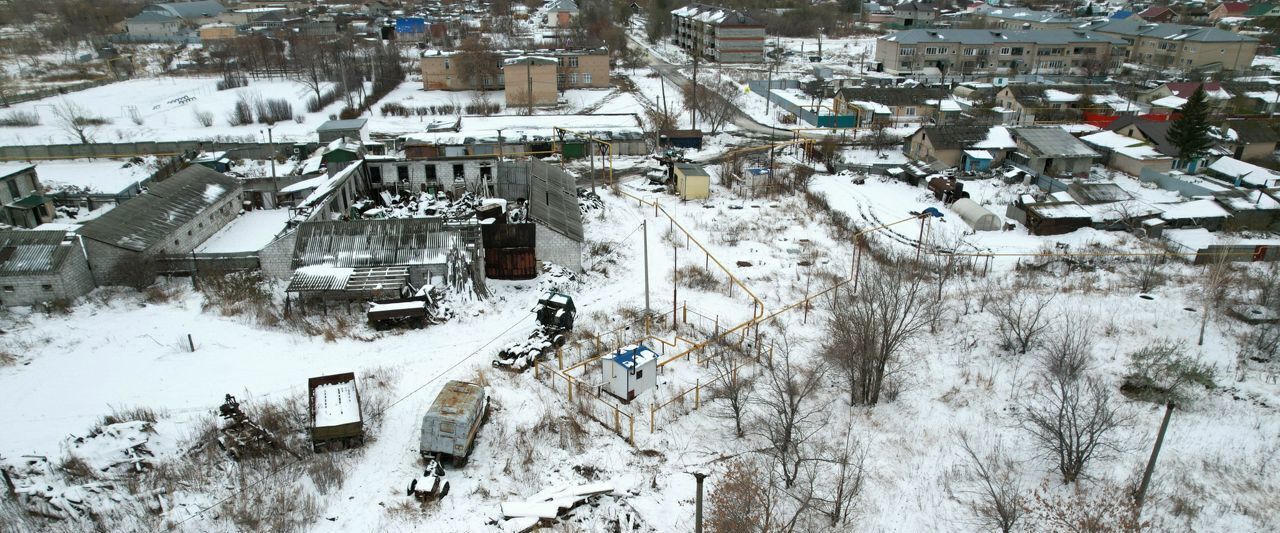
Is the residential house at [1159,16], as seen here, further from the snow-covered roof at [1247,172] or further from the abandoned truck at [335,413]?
the abandoned truck at [335,413]

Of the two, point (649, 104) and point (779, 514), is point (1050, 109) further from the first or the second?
point (779, 514)

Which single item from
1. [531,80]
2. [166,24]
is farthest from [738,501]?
[166,24]

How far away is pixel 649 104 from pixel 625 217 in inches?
1063

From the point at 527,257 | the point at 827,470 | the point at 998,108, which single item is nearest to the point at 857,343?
the point at 827,470

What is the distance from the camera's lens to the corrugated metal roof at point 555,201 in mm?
25750

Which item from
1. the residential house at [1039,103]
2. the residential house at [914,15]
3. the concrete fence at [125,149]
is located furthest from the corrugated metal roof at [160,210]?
the residential house at [914,15]

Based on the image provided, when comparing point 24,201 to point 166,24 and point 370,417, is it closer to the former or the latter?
point 370,417

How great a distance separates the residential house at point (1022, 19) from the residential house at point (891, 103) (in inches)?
1821

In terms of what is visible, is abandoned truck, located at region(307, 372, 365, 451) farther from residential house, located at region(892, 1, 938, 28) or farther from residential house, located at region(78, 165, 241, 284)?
residential house, located at region(892, 1, 938, 28)

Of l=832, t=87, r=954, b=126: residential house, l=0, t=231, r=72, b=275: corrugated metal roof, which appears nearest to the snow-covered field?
l=0, t=231, r=72, b=275: corrugated metal roof

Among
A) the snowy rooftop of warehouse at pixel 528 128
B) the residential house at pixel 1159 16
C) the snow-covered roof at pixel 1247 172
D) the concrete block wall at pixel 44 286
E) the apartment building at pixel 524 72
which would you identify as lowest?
the snow-covered roof at pixel 1247 172

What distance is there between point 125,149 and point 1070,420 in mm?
48522

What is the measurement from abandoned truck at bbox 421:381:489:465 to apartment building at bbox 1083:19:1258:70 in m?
81.2

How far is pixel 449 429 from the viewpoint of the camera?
14805 millimetres
